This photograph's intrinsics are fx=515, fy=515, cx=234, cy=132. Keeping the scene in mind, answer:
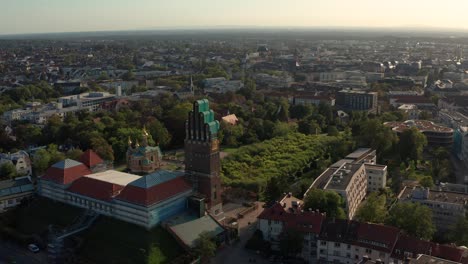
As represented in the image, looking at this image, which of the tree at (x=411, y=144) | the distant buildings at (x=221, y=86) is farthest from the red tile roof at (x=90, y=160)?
the distant buildings at (x=221, y=86)

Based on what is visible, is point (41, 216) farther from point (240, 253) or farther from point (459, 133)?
point (459, 133)

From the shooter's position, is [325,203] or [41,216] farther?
[41,216]

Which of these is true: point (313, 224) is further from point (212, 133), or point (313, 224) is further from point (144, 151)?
point (144, 151)

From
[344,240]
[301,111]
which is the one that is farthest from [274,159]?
[301,111]

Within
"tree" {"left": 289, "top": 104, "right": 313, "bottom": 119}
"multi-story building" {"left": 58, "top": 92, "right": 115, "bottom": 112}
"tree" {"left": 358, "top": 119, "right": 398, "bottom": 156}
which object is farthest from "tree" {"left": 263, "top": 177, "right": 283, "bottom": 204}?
"multi-story building" {"left": 58, "top": 92, "right": 115, "bottom": 112}

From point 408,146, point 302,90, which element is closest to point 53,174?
point 408,146

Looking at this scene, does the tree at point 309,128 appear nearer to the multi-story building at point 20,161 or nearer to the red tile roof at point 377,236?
the multi-story building at point 20,161
